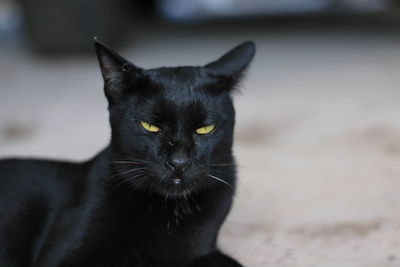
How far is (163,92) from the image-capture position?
5.36ft

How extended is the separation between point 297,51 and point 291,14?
2133 mm

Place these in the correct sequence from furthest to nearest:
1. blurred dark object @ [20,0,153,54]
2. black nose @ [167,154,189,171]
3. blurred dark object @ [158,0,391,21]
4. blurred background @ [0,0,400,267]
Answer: blurred dark object @ [158,0,391,21]
blurred dark object @ [20,0,153,54]
blurred background @ [0,0,400,267]
black nose @ [167,154,189,171]

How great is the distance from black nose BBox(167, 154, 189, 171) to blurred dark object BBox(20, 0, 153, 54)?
11.0ft

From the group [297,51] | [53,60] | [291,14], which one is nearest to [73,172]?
[53,60]

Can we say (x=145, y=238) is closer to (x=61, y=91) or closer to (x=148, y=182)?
(x=148, y=182)

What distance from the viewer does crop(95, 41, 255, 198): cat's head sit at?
159 cm

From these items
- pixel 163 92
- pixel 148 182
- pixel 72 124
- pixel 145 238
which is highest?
pixel 163 92

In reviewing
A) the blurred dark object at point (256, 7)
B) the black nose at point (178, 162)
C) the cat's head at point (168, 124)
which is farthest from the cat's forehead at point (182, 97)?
the blurred dark object at point (256, 7)

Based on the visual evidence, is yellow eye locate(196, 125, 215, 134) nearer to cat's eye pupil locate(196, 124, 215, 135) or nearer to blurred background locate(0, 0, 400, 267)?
cat's eye pupil locate(196, 124, 215, 135)

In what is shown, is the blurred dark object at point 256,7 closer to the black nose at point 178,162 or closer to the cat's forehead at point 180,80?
the cat's forehead at point 180,80

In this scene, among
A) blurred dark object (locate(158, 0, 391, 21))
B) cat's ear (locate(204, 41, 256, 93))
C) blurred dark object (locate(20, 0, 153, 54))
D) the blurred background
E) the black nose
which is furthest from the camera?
blurred dark object (locate(158, 0, 391, 21))

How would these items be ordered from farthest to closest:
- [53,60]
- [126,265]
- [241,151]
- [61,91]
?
[53,60] < [61,91] < [241,151] < [126,265]

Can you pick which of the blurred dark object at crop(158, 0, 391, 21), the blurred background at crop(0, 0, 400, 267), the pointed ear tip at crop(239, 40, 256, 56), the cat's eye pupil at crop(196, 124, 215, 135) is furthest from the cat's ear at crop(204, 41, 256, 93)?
the blurred dark object at crop(158, 0, 391, 21)

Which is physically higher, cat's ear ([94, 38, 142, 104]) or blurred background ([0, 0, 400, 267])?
cat's ear ([94, 38, 142, 104])
